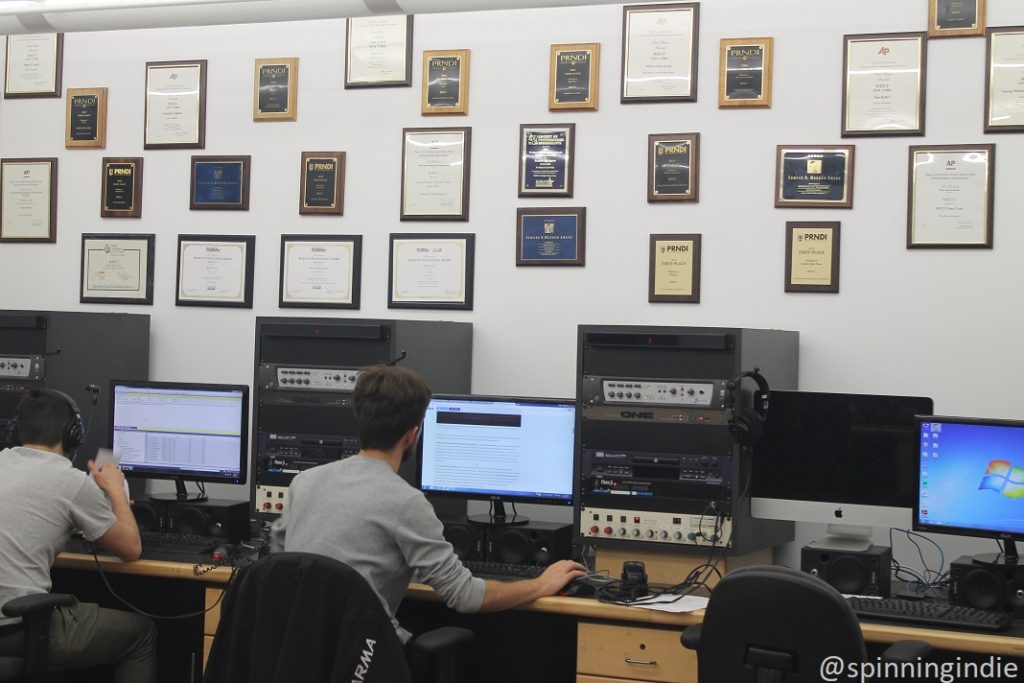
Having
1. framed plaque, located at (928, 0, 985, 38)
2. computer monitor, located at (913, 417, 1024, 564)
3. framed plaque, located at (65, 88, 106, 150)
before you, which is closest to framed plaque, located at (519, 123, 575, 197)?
framed plaque, located at (928, 0, 985, 38)

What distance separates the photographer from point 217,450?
3539 millimetres

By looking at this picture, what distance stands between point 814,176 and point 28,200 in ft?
9.15

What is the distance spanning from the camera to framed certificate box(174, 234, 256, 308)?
3906 mm

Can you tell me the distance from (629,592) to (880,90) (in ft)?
5.49

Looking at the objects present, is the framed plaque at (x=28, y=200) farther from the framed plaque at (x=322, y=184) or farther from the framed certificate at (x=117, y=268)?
the framed plaque at (x=322, y=184)

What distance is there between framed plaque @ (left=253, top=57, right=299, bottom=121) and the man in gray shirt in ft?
5.18

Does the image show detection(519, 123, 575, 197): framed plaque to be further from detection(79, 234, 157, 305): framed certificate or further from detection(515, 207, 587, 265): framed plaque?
detection(79, 234, 157, 305): framed certificate

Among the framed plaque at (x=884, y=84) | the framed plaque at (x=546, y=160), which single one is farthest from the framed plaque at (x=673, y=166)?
the framed plaque at (x=884, y=84)

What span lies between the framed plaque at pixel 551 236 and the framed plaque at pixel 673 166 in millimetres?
245

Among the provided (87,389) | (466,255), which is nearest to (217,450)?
(87,389)

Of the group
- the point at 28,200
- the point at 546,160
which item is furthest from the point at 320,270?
the point at 28,200

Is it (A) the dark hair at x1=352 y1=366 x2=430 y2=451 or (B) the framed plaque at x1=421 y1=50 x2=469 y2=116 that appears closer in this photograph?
(A) the dark hair at x1=352 y1=366 x2=430 y2=451

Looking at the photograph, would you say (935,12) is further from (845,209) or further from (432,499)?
(432,499)

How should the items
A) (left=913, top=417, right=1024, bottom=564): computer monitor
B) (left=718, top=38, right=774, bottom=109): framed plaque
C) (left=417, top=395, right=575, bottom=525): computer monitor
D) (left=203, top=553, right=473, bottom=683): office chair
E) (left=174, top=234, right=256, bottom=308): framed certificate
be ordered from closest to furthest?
(left=203, top=553, right=473, bottom=683): office chair
(left=913, top=417, right=1024, bottom=564): computer monitor
(left=417, top=395, right=575, bottom=525): computer monitor
(left=718, top=38, right=774, bottom=109): framed plaque
(left=174, top=234, right=256, bottom=308): framed certificate
